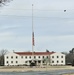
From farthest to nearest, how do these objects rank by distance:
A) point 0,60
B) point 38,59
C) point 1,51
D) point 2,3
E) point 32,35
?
point 1,51, point 0,60, point 38,59, point 32,35, point 2,3

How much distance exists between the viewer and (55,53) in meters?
160

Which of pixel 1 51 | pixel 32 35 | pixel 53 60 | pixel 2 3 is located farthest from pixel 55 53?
pixel 2 3

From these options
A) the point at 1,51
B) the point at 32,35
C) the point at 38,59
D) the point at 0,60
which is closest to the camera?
the point at 32,35

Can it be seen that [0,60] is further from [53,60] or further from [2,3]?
[2,3]

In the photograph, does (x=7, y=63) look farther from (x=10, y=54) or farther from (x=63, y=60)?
(x=63, y=60)

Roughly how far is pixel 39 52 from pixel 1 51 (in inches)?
1382

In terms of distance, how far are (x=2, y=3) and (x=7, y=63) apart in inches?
5674

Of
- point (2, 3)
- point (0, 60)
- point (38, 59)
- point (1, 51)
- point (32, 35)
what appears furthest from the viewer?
point (1, 51)

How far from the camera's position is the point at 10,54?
15700 cm

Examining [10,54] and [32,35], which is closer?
[32,35]

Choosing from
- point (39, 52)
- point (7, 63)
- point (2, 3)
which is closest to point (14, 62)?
point (7, 63)

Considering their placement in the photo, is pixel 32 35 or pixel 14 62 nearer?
pixel 32 35

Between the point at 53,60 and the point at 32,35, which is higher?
the point at 32,35

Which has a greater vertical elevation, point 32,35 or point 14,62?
point 32,35
